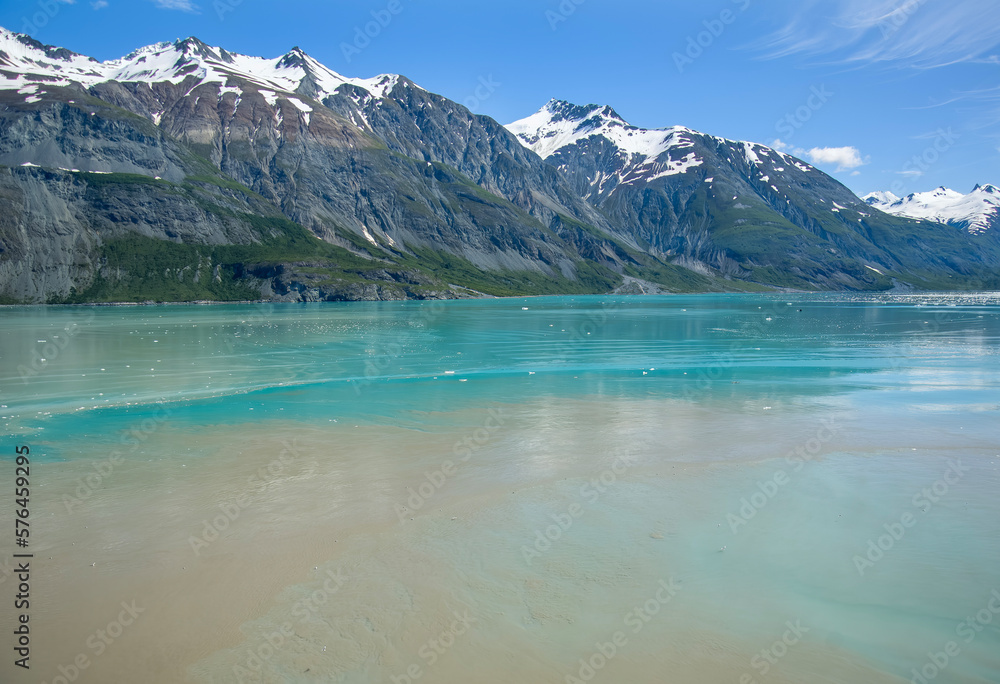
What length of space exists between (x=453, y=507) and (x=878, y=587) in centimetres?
1047

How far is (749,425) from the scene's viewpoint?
2759cm

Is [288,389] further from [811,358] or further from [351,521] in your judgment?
[811,358]

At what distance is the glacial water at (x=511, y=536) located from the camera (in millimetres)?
10812

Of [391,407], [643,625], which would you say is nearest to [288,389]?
[391,407]

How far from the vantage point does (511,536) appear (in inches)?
611

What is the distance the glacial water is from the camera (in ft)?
35.5
